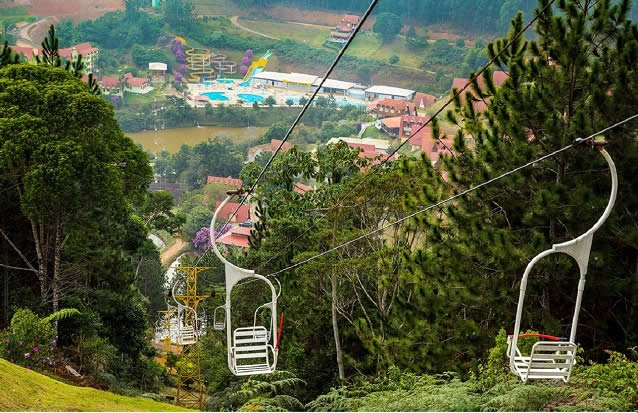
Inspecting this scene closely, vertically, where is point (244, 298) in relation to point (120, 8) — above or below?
above

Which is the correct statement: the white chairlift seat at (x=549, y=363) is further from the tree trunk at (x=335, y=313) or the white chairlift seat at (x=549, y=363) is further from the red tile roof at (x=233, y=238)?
the red tile roof at (x=233, y=238)

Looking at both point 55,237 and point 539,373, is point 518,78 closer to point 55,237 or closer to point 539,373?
point 539,373

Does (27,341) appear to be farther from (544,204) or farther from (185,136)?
(185,136)

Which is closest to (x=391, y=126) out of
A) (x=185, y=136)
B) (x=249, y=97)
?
(x=185, y=136)

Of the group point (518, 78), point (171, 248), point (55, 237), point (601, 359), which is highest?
point (518, 78)

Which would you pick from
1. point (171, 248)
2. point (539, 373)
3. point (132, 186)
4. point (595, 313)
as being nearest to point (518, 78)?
point (595, 313)

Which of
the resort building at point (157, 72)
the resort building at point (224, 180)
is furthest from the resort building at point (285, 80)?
the resort building at point (224, 180)

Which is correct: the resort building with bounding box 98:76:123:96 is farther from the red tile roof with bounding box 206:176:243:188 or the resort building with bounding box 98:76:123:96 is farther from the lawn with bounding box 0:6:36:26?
the red tile roof with bounding box 206:176:243:188
